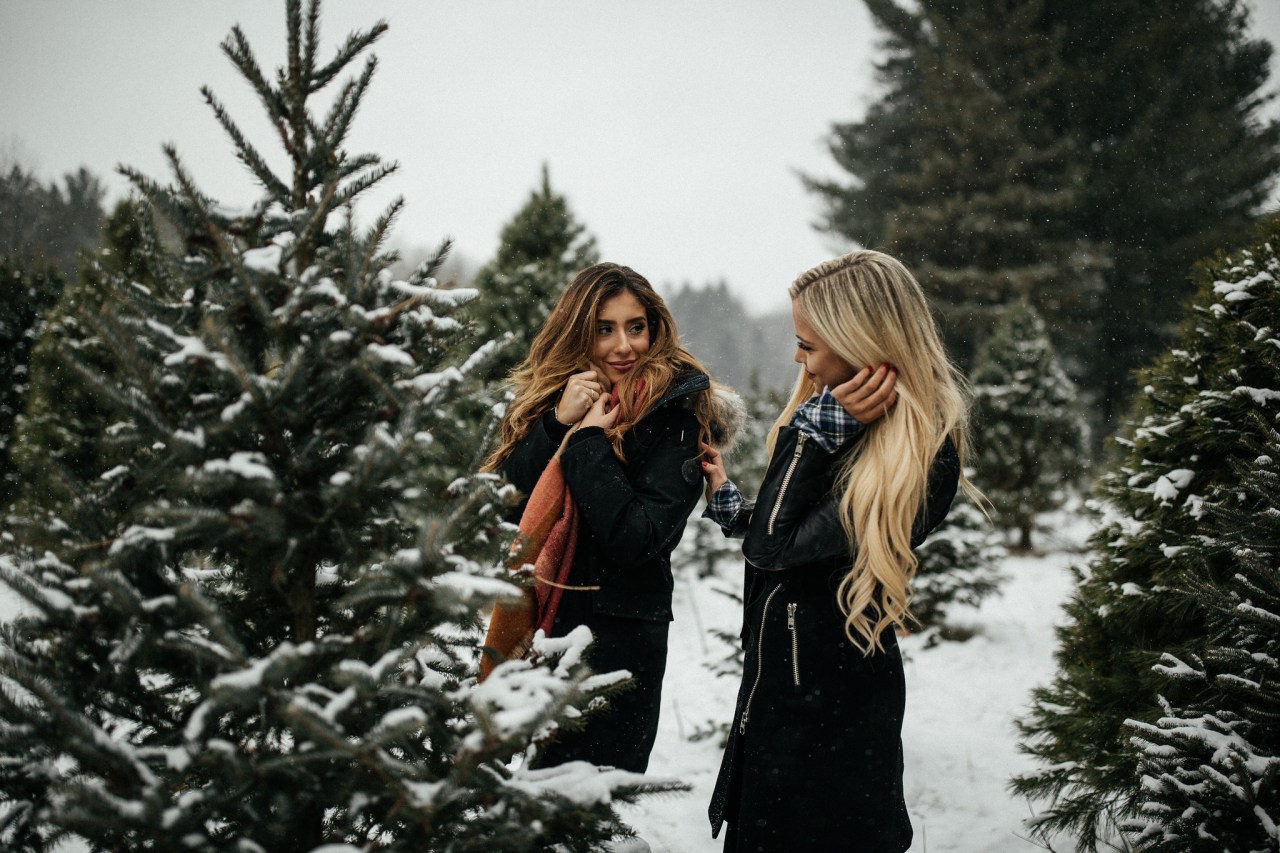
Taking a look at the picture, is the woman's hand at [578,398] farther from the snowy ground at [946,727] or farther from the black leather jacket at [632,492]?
the snowy ground at [946,727]

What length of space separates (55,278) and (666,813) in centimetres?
1140

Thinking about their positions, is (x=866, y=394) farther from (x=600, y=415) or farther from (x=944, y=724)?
(x=944, y=724)

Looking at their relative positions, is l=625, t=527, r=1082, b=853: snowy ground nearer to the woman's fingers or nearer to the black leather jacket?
the black leather jacket

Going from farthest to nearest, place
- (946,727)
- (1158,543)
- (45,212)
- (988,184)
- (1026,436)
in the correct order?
(45,212) < (988,184) < (1026,436) < (946,727) < (1158,543)

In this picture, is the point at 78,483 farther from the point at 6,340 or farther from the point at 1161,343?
the point at 1161,343

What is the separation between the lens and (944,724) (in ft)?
18.1

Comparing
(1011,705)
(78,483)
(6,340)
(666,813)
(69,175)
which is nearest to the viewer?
(78,483)

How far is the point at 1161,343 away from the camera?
22188 mm

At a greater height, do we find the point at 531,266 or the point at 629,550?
the point at 531,266

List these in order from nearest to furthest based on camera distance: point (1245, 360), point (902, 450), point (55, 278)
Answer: point (902, 450)
point (1245, 360)
point (55, 278)

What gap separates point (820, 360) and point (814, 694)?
3.59ft

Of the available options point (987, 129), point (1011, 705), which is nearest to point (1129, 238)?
point (987, 129)

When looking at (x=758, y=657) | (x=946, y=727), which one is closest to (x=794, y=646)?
(x=758, y=657)

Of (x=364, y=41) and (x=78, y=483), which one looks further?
(x=364, y=41)
